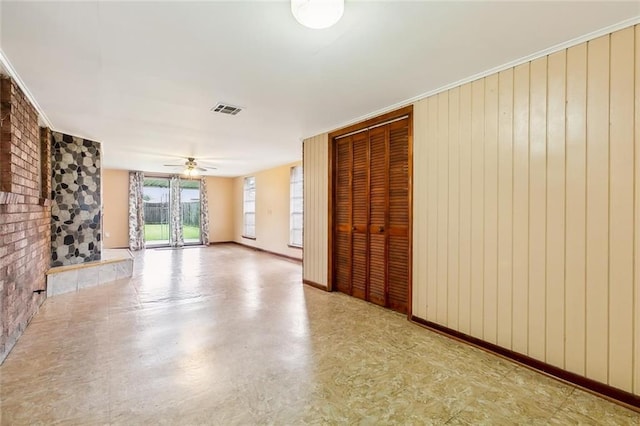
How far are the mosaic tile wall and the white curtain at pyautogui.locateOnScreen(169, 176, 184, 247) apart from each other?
4.58 meters

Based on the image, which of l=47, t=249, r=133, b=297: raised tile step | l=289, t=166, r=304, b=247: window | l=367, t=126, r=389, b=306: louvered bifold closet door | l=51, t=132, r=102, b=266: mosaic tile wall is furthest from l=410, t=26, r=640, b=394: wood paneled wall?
l=51, t=132, r=102, b=266: mosaic tile wall

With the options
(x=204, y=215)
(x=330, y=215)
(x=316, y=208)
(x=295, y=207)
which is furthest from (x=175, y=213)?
(x=330, y=215)

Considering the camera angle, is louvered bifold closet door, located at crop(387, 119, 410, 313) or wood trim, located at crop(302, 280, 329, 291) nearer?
louvered bifold closet door, located at crop(387, 119, 410, 313)

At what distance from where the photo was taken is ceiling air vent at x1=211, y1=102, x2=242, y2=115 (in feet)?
11.3

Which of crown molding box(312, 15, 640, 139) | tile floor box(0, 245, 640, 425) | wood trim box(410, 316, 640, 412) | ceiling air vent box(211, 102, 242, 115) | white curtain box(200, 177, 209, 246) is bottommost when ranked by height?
tile floor box(0, 245, 640, 425)

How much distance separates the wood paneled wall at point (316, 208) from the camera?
466 cm

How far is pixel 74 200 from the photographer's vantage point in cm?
486

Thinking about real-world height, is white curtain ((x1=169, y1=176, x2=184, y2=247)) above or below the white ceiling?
below

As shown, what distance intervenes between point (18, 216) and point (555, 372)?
477 centimetres

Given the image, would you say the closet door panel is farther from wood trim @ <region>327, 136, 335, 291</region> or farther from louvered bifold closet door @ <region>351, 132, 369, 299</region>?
wood trim @ <region>327, 136, 335, 291</region>

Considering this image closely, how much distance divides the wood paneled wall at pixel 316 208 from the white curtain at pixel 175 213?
6246 millimetres

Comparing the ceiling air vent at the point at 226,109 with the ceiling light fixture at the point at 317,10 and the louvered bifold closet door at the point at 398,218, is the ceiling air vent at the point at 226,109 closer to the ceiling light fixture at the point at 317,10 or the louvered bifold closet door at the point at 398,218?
the louvered bifold closet door at the point at 398,218

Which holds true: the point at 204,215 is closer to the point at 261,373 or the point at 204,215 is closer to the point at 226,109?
the point at 226,109

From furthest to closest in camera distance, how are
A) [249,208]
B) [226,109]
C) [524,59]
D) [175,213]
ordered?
[249,208] → [175,213] → [226,109] → [524,59]
